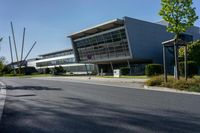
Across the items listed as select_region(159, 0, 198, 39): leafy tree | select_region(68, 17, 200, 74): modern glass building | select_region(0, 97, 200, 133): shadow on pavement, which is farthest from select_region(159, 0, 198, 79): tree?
select_region(68, 17, 200, 74): modern glass building

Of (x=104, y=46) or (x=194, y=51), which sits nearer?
(x=194, y=51)

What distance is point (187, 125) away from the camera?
706cm

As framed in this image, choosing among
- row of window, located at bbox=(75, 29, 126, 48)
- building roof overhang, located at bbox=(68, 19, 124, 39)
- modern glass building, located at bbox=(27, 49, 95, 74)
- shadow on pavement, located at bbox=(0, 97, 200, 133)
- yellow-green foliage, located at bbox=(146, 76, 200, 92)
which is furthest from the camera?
modern glass building, located at bbox=(27, 49, 95, 74)

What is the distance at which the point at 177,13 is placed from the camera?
23.9m

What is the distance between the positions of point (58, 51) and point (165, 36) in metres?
59.8

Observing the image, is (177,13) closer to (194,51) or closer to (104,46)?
(194,51)

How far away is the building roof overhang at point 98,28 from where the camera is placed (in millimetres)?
58875

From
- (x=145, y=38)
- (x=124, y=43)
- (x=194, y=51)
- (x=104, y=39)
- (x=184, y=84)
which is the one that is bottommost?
(x=184, y=84)

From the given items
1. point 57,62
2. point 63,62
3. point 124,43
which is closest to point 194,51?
point 124,43

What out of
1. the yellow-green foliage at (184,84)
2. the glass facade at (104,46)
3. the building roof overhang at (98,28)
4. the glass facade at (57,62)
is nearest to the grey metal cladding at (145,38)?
the glass facade at (104,46)

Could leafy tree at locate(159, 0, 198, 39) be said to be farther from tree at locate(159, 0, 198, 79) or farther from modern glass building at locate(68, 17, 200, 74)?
modern glass building at locate(68, 17, 200, 74)

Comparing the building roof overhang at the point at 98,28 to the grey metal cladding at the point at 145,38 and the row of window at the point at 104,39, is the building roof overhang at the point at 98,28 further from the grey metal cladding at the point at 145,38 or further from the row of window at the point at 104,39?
the grey metal cladding at the point at 145,38

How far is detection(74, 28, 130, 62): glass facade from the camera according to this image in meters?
61.0

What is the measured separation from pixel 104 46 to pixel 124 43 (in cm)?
790
